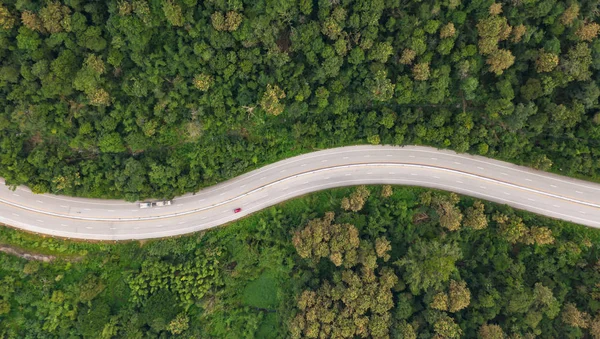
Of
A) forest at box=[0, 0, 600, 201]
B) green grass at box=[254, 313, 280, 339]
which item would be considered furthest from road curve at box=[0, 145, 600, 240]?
green grass at box=[254, 313, 280, 339]

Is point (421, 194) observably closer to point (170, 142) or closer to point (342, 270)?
point (342, 270)

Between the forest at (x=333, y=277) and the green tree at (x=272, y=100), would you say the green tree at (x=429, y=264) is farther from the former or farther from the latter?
the green tree at (x=272, y=100)

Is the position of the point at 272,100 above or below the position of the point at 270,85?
below

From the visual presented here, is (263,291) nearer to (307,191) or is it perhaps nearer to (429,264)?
(307,191)

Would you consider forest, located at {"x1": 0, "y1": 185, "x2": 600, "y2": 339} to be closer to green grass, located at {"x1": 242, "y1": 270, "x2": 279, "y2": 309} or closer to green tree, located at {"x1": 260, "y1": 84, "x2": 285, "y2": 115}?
green grass, located at {"x1": 242, "y1": 270, "x2": 279, "y2": 309}

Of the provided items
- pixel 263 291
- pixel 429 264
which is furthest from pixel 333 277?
pixel 429 264

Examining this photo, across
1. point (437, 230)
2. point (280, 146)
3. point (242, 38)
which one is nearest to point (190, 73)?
point (242, 38)
